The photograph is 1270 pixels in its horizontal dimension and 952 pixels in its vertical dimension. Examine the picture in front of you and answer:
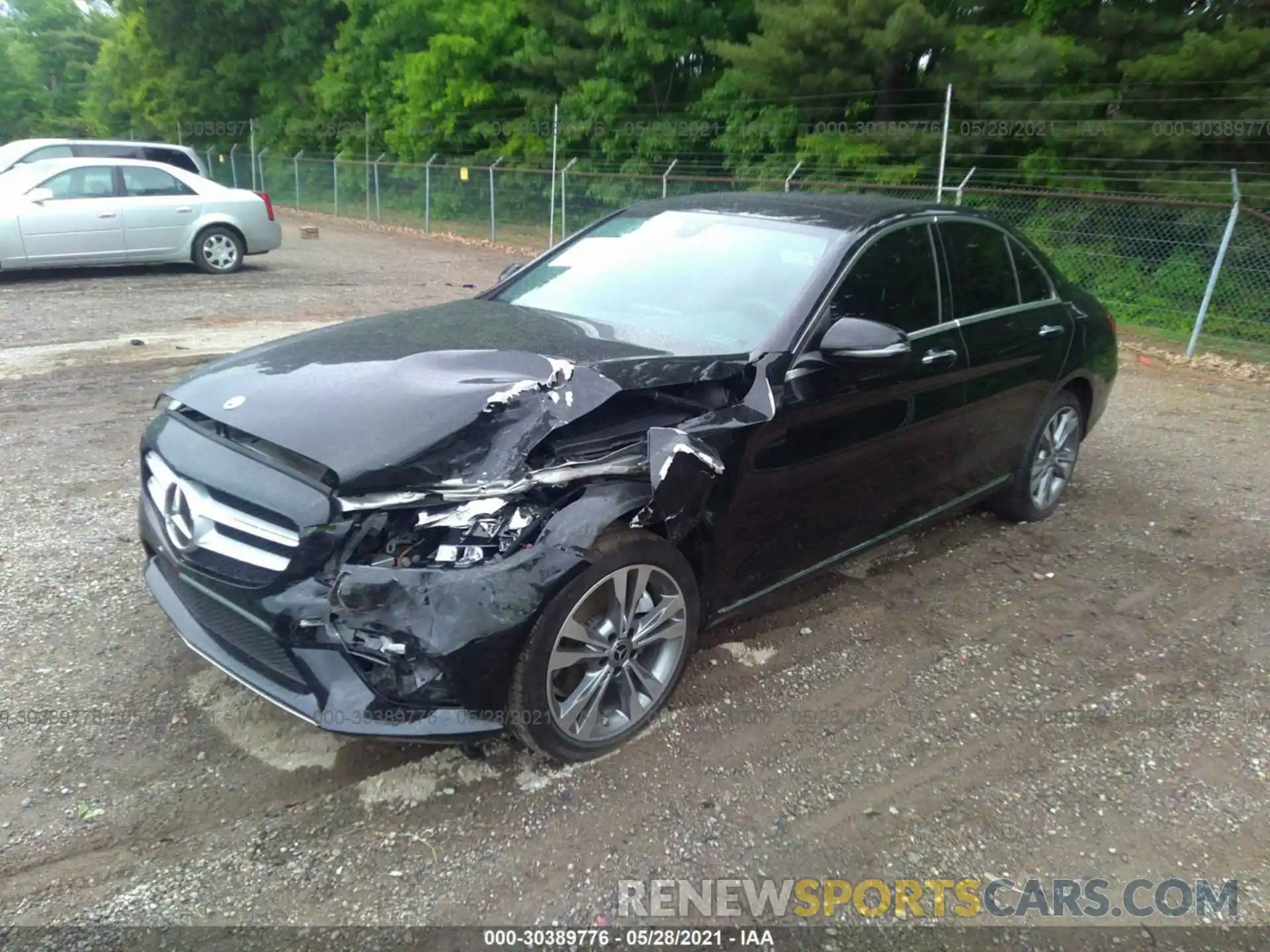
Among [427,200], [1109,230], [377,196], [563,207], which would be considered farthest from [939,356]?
[377,196]

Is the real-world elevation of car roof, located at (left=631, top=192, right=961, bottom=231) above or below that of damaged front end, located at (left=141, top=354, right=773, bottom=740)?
above

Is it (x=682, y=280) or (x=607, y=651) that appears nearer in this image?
(x=607, y=651)

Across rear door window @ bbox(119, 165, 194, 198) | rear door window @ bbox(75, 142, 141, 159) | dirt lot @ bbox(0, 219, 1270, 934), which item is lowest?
dirt lot @ bbox(0, 219, 1270, 934)

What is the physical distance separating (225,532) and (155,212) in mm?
10883

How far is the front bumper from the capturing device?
2.60m

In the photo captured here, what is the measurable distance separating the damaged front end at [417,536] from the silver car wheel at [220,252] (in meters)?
10.9

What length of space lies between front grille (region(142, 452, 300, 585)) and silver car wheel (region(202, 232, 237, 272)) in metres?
10.9

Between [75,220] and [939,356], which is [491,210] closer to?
[75,220]

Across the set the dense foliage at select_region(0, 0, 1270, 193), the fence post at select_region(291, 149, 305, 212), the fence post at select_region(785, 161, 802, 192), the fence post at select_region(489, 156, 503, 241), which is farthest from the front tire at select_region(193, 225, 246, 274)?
the fence post at select_region(291, 149, 305, 212)

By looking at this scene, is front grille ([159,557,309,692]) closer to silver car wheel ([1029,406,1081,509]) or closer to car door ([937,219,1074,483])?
car door ([937,219,1074,483])

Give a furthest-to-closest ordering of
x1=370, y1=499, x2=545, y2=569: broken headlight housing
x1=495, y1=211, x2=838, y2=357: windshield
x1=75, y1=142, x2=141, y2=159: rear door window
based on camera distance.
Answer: x1=75, y1=142, x2=141, y2=159: rear door window < x1=495, y1=211, x2=838, y2=357: windshield < x1=370, y1=499, x2=545, y2=569: broken headlight housing

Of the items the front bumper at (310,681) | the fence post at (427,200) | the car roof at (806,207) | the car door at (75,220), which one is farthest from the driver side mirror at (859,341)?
the fence post at (427,200)

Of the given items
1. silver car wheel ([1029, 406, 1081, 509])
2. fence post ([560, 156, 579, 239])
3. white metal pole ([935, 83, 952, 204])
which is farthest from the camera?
fence post ([560, 156, 579, 239])

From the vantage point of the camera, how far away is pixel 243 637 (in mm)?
2785
